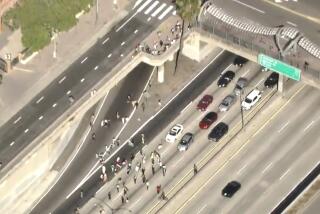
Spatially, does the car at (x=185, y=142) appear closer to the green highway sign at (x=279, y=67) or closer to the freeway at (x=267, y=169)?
the freeway at (x=267, y=169)

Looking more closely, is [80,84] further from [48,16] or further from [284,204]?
[284,204]

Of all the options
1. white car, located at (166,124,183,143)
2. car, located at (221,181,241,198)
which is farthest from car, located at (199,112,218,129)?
car, located at (221,181,241,198)

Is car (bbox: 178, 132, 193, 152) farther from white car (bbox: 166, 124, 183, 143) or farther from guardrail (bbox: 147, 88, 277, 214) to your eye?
guardrail (bbox: 147, 88, 277, 214)

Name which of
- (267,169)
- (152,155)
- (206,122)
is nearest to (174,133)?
(152,155)

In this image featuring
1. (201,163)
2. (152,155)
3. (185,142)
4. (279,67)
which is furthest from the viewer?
(185,142)

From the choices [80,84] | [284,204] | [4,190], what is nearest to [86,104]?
[80,84]

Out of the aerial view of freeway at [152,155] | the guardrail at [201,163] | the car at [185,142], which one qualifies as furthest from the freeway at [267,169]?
the car at [185,142]

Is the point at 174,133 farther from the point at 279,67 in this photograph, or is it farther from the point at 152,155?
the point at 279,67
